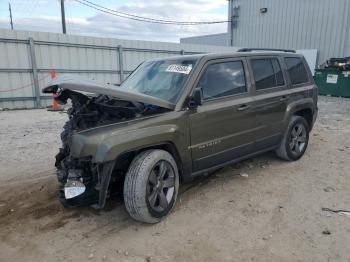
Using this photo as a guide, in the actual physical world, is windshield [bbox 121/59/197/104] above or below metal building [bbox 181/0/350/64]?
below

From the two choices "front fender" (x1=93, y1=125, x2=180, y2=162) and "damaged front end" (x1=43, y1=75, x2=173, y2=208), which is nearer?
"front fender" (x1=93, y1=125, x2=180, y2=162)

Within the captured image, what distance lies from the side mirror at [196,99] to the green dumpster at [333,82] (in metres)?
13.5

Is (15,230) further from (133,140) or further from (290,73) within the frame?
(290,73)

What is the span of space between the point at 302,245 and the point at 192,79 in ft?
6.98

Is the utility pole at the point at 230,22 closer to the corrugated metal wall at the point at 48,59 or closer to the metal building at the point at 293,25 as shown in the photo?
the metal building at the point at 293,25

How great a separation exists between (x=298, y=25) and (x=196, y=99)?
19.1m

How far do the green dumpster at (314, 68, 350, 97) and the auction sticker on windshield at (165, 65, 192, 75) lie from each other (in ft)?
43.4

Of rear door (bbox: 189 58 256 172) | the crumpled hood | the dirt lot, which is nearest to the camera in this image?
the dirt lot

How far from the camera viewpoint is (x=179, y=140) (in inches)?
138

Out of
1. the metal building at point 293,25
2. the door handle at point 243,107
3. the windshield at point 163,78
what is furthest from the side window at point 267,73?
the metal building at point 293,25

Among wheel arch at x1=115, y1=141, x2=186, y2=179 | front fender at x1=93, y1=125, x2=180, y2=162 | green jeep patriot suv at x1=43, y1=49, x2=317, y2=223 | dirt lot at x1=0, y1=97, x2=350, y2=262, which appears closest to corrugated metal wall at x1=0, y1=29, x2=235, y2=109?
dirt lot at x1=0, y1=97, x2=350, y2=262

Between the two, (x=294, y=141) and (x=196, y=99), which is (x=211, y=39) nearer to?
(x=294, y=141)

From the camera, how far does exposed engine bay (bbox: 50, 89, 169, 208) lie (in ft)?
10.2

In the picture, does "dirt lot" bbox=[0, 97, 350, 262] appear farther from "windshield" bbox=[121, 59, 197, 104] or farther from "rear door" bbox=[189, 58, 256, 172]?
"windshield" bbox=[121, 59, 197, 104]
